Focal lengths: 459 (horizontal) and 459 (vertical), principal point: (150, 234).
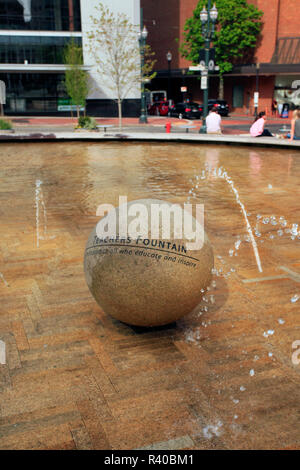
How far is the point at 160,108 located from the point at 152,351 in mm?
44657

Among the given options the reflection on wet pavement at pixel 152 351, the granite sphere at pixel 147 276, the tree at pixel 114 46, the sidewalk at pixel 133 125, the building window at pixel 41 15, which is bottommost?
the reflection on wet pavement at pixel 152 351

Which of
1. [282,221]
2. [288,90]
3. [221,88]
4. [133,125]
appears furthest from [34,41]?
[282,221]

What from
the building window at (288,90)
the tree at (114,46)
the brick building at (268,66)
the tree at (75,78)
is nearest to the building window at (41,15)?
the tree at (114,46)

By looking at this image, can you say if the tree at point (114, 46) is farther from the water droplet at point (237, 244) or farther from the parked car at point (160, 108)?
the water droplet at point (237, 244)

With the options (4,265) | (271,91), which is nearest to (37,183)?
(4,265)

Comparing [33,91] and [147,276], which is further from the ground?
[33,91]

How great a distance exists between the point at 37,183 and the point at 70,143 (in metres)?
9.94

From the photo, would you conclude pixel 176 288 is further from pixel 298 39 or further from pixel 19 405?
pixel 298 39

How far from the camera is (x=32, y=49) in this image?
41125 mm

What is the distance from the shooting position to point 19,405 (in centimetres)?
377

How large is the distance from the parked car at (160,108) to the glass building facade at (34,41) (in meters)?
9.77

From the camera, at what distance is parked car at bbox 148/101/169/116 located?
4666cm

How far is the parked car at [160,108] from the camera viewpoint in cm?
4666

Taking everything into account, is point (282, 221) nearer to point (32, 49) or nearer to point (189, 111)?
point (189, 111)
